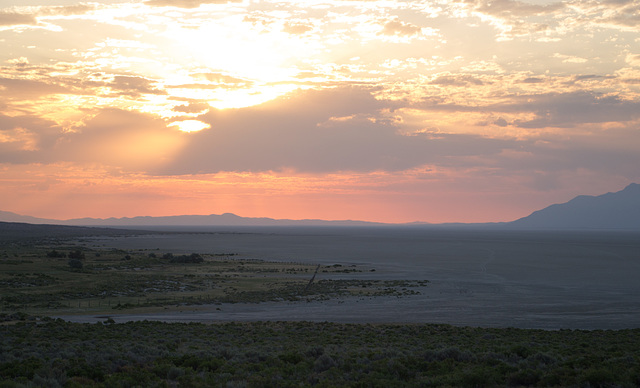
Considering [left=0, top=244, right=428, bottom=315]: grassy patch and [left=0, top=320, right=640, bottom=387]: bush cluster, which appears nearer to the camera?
[left=0, top=320, right=640, bottom=387]: bush cluster

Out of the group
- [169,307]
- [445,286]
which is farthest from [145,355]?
[445,286]

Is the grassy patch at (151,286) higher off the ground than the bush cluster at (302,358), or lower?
lower

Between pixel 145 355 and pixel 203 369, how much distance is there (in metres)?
3.55

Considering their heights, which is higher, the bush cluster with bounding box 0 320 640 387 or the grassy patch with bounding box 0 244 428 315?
the bush cluster with bounding box 0 320 640 387

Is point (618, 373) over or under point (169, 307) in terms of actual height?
over

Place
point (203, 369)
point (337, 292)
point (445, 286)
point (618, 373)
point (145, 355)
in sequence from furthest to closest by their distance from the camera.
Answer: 1. point (445, 286)
2. point (337, 292)
3. point (145, 355)
4. point (203, 369)
5. point (618, 373)

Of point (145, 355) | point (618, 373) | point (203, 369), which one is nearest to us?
point (618, 373)

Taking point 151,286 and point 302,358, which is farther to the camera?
point 151,286

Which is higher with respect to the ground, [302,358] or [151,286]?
[302,358]

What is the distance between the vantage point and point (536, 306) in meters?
47.0

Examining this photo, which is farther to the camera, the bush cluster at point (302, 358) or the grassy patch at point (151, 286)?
the grassy patch at point (151, 286)

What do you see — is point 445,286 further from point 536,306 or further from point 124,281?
point 124,281

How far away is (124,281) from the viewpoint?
193 ft

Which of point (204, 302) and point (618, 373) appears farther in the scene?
point (204, 302)
